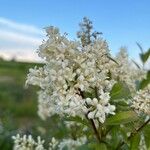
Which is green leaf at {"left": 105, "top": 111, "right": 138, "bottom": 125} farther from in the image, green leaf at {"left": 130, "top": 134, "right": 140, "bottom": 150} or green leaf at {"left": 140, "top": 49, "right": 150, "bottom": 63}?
green leaf at {"left": 140, "top": 49, "right": 150, "bottom": 63}

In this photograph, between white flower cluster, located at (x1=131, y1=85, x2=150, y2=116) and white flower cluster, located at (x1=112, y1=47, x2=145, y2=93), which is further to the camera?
white flower cluster, located at (x1=112, y1=47, x2=145, y2=93)

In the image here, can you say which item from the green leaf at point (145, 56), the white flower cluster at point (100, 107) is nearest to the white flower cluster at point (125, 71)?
the green leaf at point (145, 56)

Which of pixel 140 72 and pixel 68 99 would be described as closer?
pixel 68 99

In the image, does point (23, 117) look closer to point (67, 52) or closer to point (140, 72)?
point (140, 72)

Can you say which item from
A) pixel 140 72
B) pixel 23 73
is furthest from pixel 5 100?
pixel 140 72

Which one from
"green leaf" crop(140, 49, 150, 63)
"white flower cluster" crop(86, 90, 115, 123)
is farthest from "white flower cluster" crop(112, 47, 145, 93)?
"white flower cluster" crop(86, 90, 115, 123)

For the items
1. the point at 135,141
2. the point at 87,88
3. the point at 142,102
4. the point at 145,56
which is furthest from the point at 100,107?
the point at 145,56

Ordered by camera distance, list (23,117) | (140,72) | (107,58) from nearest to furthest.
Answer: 1. (107,58)
2. (140,72)
3. (23,117)
